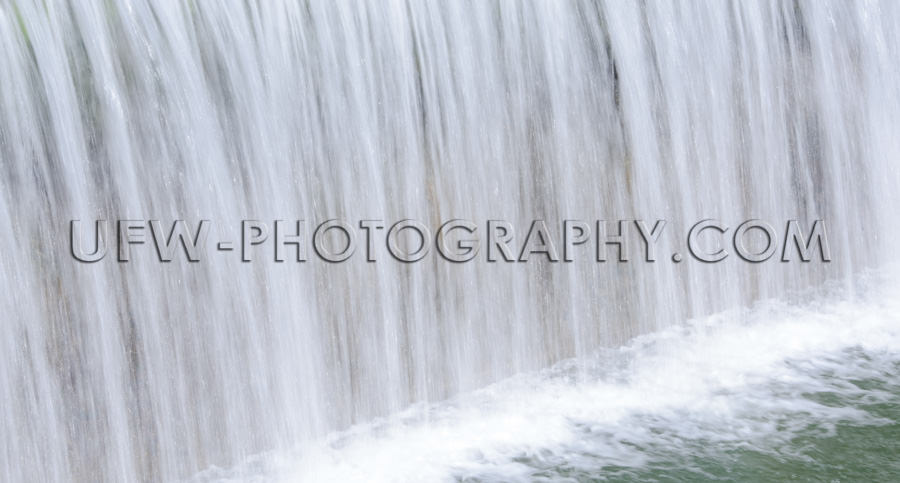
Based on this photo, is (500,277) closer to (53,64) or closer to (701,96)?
(701,96)

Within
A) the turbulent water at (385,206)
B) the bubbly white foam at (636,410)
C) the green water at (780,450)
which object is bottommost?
the green water at (780,450)

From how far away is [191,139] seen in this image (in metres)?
5.36

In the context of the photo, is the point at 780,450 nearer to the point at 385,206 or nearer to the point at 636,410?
the point at 636,410

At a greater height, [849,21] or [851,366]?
[849,21]

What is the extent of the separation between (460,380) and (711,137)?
2692 mm

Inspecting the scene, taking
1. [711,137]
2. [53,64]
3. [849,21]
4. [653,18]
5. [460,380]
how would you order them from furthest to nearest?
[849,21]
[711,137]
[653,18]
[460,380]
[53,64]

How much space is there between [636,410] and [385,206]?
1926mm

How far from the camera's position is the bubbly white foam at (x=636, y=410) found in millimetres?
5691

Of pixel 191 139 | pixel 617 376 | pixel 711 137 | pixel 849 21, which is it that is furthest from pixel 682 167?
pixel 191 139

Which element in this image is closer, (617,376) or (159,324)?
(159,324)

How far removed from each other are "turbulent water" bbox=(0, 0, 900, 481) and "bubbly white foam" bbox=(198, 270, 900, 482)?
1.0 inches

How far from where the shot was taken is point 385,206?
612 cm

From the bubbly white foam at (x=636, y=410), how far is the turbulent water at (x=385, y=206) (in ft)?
0.09

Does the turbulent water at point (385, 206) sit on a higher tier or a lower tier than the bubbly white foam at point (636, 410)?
higher
